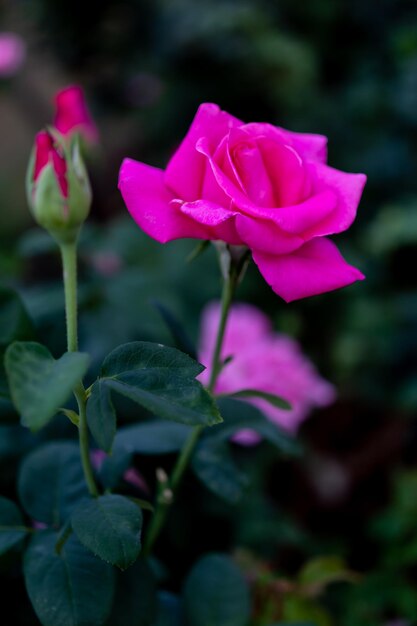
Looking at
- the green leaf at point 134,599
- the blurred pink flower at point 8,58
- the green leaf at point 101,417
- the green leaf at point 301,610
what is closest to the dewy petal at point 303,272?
the green leaf at point 101,417

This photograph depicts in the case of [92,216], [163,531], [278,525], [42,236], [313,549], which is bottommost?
[92,216]

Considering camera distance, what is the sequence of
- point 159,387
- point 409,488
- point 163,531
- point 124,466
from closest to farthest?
point 159,387 < point 124,466 < point 163,531 < point 409,488

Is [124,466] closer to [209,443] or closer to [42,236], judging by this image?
[209,443]

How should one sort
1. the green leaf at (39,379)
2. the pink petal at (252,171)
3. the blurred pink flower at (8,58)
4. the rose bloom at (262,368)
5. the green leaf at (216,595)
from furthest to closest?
the blurred pink flower at (8,58) < the rose bloom at (262,368) < the green leaf at (216,595) < the pink petal at (252,171) < the green leaf at (39,379)

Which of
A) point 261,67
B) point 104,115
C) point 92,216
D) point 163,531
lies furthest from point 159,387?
point 104,115

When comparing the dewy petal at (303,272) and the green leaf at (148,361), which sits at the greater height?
the dewy petal at (303,272)

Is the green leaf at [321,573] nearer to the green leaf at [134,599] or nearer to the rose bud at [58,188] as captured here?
the green leaf at [134,599]

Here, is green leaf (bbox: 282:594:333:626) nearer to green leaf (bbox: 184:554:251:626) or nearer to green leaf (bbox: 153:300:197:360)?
green leaf (bbox: 184:554:251:626)
